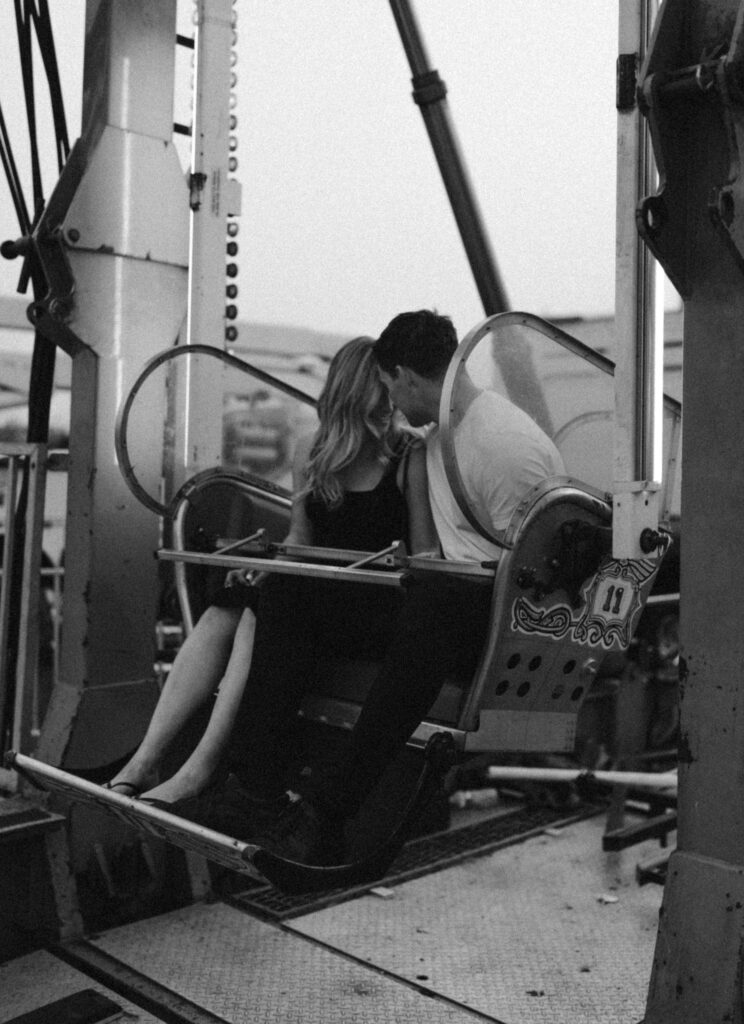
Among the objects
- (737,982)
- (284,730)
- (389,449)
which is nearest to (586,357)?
(389,449)

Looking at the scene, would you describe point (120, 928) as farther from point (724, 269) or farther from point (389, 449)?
point (724, 269)

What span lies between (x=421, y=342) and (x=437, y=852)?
2002 millimetres

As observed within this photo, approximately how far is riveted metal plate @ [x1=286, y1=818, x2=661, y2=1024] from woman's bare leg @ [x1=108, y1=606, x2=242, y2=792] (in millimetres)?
789

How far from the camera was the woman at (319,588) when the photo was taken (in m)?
2.65

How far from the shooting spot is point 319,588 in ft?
8.83

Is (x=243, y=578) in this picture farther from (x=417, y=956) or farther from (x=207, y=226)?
(x=207, y=226)

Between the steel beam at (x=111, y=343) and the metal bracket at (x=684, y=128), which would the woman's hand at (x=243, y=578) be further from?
the metal bracket at (x=684, y=128)

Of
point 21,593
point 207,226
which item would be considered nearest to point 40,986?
point 21,593

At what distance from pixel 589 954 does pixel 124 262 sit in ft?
7.92

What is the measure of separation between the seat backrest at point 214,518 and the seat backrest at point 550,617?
3.53 feet

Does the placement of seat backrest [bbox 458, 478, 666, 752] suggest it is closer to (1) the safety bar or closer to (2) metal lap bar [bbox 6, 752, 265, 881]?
(1) the safety bar

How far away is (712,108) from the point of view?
5.43ft

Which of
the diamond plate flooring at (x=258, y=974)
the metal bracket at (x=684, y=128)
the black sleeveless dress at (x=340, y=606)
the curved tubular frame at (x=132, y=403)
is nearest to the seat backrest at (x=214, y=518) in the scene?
the curved tubular frame at (x=132, y=403)

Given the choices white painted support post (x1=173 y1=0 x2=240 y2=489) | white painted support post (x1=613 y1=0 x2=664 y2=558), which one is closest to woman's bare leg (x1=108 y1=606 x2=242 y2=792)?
white painted support post (x1=173 y1=0 x2=240 y2=489)
